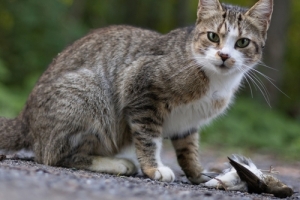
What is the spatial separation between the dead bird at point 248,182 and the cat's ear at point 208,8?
154 cm

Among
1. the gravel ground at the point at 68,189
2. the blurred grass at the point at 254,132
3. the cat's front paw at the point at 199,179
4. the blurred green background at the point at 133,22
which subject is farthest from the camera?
the blurred green background at the point at 133,22

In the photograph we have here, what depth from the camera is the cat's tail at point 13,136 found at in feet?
19.4

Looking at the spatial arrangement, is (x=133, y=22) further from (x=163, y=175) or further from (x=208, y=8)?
(x=163, y=175)

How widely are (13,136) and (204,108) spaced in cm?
201

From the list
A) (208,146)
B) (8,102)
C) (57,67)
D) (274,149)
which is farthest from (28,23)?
(57,67)

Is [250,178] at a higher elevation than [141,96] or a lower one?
lower

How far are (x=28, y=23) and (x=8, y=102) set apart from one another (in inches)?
174

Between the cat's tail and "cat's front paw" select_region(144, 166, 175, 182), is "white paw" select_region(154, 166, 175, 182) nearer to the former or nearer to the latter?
"cat's front paw" select_region(144, 166, 175, 182)

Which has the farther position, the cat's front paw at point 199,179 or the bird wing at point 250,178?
the cat's front paw at point 199,179

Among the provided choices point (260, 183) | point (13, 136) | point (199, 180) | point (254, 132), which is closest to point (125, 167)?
point (199, 180)

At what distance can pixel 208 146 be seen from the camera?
11.2 m

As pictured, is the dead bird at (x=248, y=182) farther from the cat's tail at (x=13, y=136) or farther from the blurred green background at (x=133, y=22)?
the blurred green background at (x=133, y=22)

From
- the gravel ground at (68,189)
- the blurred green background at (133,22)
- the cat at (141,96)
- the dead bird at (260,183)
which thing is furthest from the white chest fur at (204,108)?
the blurred green background at (133,22)

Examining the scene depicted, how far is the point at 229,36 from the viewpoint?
5.57 m
